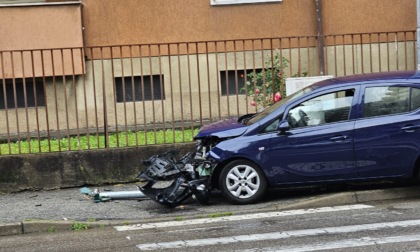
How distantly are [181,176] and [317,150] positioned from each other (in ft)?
5.70

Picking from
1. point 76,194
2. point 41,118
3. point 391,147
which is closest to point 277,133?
point 391,147

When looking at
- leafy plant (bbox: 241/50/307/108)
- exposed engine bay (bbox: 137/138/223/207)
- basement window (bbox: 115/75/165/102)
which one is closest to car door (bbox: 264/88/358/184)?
exposed engine bay (bbox: 137/138/223/207)

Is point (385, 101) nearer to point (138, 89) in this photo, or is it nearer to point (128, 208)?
point (128, 208)

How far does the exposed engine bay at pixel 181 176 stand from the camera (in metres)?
8.23

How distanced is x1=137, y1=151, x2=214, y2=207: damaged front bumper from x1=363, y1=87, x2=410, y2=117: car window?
2.11 metres

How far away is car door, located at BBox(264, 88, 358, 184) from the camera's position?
8148 mm

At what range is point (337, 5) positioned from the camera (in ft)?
48.0

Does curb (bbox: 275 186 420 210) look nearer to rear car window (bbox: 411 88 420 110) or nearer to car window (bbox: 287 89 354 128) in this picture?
car window (bbox: 287 89 354 128)

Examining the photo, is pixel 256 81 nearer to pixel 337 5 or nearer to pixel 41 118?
pixel 41 118

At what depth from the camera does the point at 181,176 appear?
8.35 meters

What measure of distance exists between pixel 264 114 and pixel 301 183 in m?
1.04

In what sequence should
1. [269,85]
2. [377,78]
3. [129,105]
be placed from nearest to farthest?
1. [377,78]
2. [269,85]
3. [129,105]

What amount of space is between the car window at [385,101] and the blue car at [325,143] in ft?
0.04

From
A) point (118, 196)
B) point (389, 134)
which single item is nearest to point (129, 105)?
point (118, 196)
